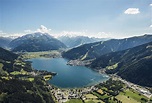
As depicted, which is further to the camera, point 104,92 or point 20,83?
point 104,92

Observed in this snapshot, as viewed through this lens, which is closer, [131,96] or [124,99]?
[124,99]

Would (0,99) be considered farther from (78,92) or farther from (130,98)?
(130,98)

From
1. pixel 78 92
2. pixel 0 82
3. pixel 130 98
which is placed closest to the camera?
pixel 0 82

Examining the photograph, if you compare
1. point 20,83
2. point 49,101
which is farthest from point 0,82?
point 49,101

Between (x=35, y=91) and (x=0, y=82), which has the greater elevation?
(x=0, y=82)

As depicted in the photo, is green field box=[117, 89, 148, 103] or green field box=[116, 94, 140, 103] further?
green field box=[117, 89, 148, 103]

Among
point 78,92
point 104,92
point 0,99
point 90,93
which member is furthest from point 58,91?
point 0,99

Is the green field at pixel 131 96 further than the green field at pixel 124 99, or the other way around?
the green field at pixel 131 96

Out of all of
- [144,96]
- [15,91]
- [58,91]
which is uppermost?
[15,91]

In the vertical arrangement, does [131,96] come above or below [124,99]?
below

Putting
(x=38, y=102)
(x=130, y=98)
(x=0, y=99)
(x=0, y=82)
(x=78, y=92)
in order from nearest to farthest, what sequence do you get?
(x=0, y=99), (x=38, y=102), (x=0, y=82), (x=130, y=98), (x=78, y=92)
